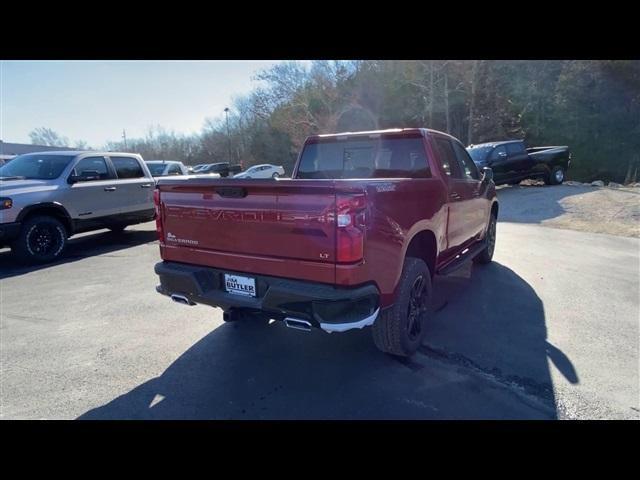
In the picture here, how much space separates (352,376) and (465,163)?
3483 mm

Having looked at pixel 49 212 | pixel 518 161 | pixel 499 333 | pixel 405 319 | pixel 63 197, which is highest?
pixel 518 161

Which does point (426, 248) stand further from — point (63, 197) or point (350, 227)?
point (63, 197)

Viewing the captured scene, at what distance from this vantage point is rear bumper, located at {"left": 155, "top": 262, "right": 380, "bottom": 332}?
2445mm

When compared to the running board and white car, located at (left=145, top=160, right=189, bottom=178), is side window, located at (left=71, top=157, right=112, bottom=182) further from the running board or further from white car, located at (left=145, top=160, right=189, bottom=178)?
the running board

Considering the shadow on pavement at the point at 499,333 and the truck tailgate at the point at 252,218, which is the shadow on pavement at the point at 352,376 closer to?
the shadow on pavement at the point at 499,333

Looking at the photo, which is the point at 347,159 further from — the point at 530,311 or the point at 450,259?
the point at 530,311

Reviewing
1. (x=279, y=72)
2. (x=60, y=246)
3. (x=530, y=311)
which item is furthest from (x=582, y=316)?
(x=279, y=72)

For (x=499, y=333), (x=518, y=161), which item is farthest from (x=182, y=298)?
(x=518, y=161)

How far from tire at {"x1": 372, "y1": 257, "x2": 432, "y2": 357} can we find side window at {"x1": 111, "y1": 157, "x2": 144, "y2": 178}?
786cm

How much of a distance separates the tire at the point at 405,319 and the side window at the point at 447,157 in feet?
4.81

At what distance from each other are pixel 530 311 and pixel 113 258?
23.9 ft

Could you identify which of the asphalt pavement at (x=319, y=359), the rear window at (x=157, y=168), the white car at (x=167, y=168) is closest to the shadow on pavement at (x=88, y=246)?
the asphalt pavement at (x=319, y=359)

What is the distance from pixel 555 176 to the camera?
15.7 metres

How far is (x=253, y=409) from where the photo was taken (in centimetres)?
258
